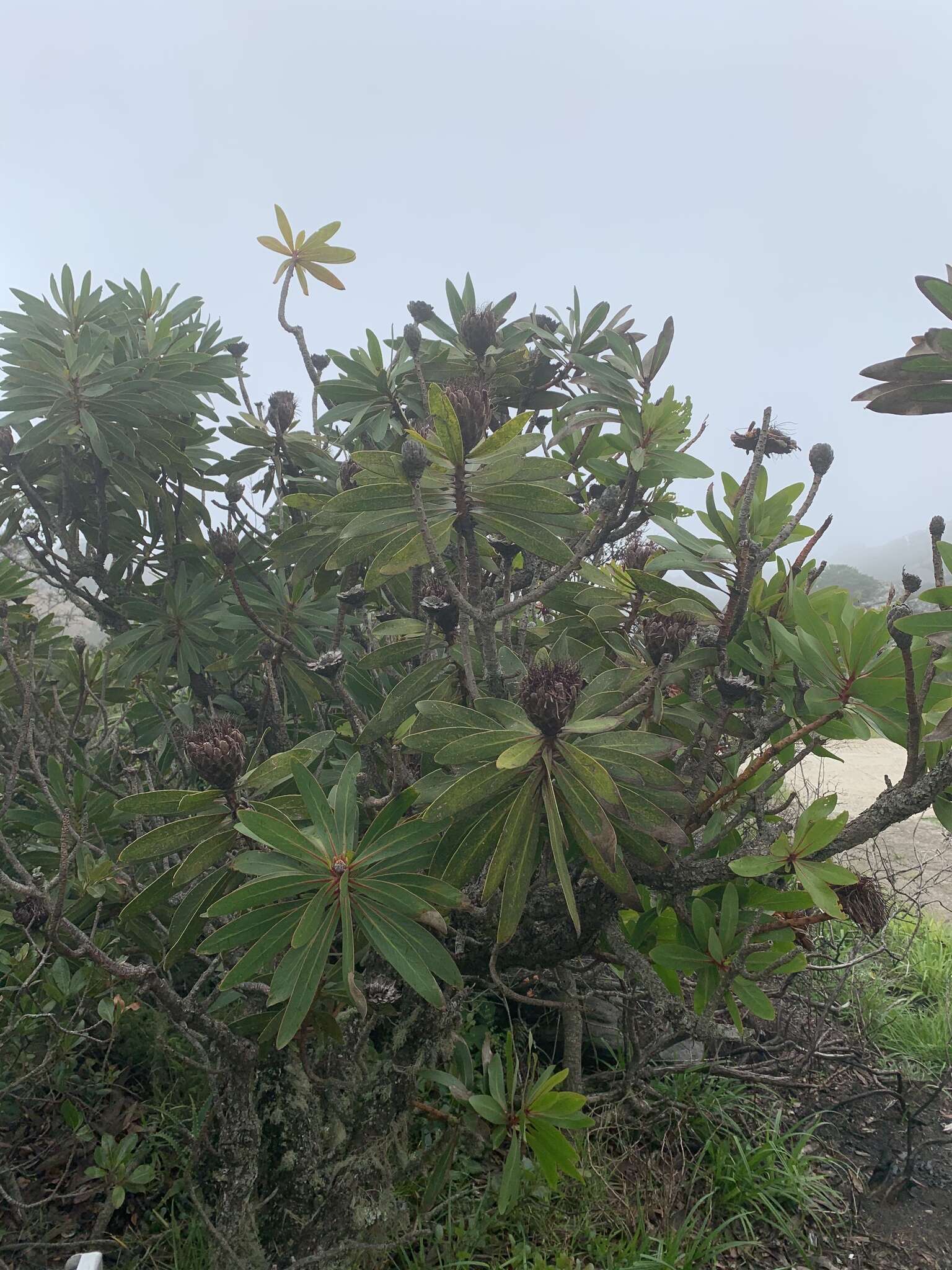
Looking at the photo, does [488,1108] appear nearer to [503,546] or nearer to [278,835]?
[278,835]

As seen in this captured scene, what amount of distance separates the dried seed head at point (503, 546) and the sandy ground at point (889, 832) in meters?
2.36

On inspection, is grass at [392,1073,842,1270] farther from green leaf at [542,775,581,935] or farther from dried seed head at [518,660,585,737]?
dried seed head at [518,660,585,737]

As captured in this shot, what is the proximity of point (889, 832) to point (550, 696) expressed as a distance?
24.2ft

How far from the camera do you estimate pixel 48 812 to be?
2305 mm

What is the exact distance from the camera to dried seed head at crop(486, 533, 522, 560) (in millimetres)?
1743

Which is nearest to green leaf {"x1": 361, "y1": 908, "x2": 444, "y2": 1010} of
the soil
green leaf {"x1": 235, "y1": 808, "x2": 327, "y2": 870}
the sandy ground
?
green leaf {"x1": 235, "y1": 808, "x2": 327, "y2": 870}

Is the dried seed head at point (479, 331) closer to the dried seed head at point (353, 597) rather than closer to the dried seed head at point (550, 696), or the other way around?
the dried seed head at point (353, 597)

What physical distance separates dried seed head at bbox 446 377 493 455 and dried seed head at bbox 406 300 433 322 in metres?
1.00

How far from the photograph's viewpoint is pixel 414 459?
1.40 meters

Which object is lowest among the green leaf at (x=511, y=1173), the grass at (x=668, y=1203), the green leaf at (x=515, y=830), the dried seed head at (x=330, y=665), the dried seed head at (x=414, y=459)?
the grass at (x=668, y=1203)

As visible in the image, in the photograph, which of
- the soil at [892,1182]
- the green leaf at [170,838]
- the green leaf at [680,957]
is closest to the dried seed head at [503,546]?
the green leaf at [170,838]

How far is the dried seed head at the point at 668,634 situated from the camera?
1683mm

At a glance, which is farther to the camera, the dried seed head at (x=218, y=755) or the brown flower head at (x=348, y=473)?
the brown flower head at (x=348, y=473)

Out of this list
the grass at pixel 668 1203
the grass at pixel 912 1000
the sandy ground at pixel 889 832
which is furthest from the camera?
the sandy ground at pixel 889 832
